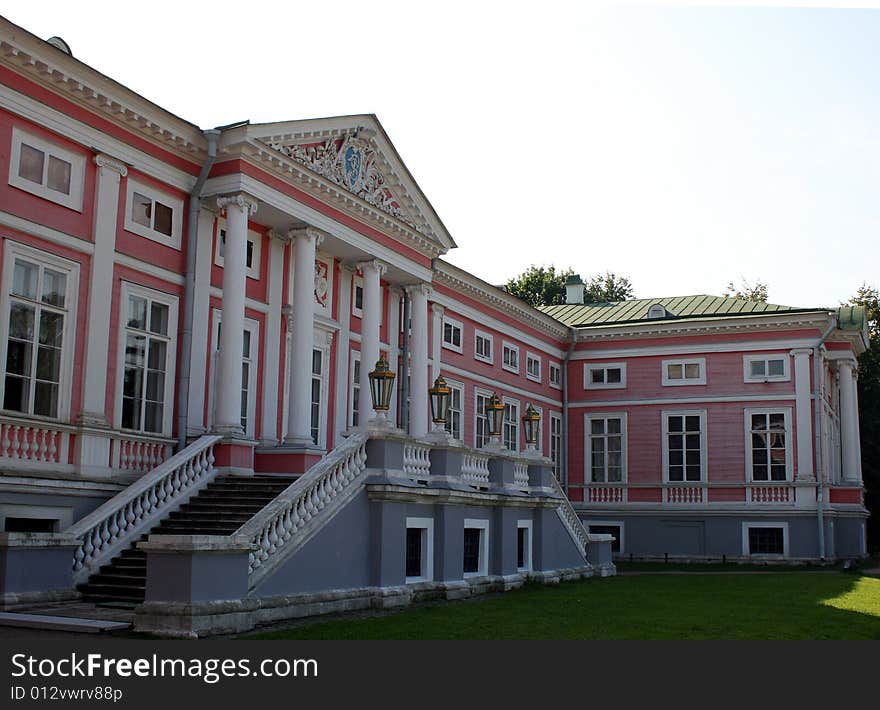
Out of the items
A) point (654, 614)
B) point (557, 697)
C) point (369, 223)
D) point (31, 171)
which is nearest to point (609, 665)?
point (557, 697)

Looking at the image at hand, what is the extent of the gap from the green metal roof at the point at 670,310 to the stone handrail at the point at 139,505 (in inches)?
817

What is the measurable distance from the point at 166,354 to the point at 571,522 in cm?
1031

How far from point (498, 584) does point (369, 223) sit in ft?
25.6

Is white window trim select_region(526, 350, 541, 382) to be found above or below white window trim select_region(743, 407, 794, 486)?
above

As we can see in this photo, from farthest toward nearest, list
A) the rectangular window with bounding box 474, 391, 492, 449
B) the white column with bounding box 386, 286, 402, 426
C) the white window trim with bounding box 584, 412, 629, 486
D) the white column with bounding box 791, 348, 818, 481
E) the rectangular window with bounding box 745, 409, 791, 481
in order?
the white window trim with bounding box 584, 412, 629, 486, the rectangular window with bounding box 745, 409, 791, 481, the white column with bounding box 791, 348, 818, 481, the rectangular window with bounding box 474, 391, 492, 449, the white column with bounding box 386, 286, 402, 426

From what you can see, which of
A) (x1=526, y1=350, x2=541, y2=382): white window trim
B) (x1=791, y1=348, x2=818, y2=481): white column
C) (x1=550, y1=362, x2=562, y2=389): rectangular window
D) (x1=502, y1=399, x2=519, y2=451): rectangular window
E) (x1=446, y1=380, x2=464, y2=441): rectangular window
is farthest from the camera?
(x1=550, y1=362, x2=562, y2=389): rectangular window

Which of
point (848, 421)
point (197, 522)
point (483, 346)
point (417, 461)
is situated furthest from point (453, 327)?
point (848, 421)

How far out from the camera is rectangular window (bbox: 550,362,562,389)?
34.4 meters

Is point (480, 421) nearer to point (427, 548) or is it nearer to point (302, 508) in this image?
point (427, 548)

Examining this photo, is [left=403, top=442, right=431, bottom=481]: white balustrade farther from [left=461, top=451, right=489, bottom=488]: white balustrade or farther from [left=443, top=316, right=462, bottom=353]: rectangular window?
[left=443, top=316, right=462, bottom=353]: rectangular window

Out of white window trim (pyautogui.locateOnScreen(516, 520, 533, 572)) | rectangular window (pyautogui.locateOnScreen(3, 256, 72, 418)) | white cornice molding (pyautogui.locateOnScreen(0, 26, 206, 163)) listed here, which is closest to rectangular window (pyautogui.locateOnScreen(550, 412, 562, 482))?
white window trim (pyautogui.locateOnScreen(516, 520, 533, 572))

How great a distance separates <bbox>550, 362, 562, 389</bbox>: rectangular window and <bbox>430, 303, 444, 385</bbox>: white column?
840 cm

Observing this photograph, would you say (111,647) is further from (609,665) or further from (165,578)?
(609,665)

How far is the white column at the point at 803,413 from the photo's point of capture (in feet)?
102
